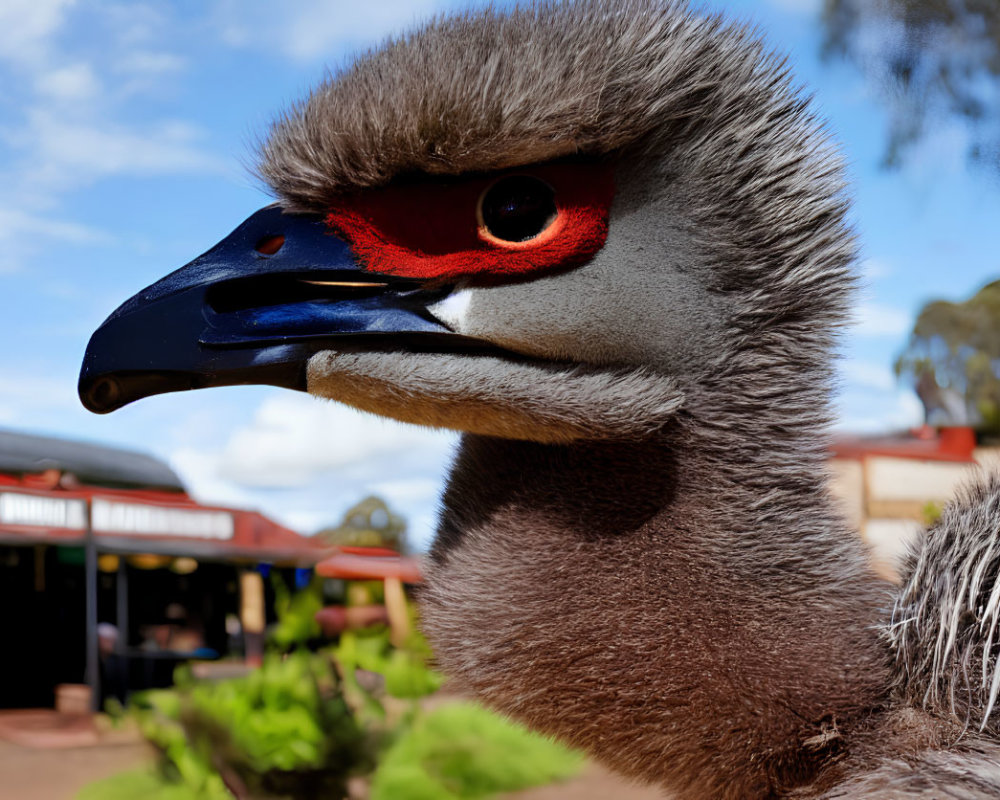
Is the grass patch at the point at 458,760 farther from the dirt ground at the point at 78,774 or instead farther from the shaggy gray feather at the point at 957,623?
the shaggy gray feather at the point at 957,623

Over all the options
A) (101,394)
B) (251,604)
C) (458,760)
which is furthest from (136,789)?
(251,604)

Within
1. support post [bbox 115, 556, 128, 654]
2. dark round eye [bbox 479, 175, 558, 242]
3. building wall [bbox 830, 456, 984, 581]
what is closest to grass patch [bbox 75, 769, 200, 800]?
dark round eye [bbox 479, 175, 558, 242]

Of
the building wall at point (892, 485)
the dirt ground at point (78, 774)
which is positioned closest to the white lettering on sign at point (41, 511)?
the dirt ground at point (78, 774)

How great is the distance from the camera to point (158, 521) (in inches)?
368

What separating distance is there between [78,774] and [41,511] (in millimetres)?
3594

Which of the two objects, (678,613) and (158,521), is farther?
(158,521)

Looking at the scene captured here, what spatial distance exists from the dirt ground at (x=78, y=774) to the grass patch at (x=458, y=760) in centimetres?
22

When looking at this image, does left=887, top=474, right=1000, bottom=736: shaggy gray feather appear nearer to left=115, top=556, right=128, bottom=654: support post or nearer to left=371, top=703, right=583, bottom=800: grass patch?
left=371, top=703, right=583, bottom=800: grass patch

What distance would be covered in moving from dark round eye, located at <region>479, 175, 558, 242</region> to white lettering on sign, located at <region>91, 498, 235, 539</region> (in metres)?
8.45

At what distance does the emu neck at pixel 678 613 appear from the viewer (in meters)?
1.60

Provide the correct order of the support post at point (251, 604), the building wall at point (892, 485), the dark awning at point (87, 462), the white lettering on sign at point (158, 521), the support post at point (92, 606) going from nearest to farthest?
the building wall at point (892, 485), the support post at point (92, 606), the white lettering on sign at point (158, 521), the support post at point (251, 604), the dark awning at point (87, 462)

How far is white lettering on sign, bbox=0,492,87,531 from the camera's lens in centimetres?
928

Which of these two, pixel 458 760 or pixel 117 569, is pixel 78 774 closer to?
pixel 458 760

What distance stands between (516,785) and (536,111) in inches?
164
